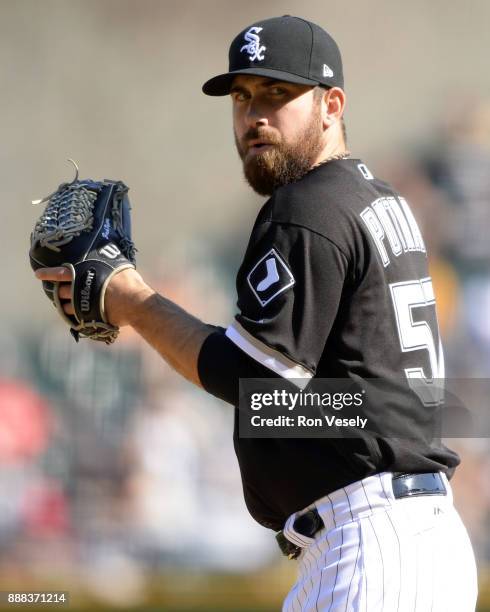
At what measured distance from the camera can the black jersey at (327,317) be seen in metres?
2.03

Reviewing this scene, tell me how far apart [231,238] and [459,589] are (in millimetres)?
4189

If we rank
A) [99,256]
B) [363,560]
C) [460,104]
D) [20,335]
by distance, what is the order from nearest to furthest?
[363,560] < [99,256] < [20,335] < [460,104]

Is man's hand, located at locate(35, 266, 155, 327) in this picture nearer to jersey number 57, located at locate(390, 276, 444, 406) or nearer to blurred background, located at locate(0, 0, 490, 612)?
jersey number 57, located at locate(390, 276, 444, 406)

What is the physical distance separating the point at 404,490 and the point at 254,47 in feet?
3.39

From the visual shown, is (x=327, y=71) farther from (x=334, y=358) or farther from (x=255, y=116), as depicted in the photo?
(x=334, y=358)

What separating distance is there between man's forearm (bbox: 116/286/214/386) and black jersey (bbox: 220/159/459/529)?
0.10 metres

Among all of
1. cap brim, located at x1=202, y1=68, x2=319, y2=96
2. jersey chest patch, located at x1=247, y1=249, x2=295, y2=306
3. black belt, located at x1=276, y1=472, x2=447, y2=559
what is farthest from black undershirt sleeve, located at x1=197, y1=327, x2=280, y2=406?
cap brim, located at x1=202, y1=68, x2=319, y2=96

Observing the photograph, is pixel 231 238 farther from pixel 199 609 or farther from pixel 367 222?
pixel 367 222

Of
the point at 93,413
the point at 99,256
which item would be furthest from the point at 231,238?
the point at 99,256

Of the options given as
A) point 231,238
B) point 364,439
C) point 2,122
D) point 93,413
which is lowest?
point 364,439

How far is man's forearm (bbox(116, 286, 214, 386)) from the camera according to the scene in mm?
2145

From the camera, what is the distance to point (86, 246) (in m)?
2.33

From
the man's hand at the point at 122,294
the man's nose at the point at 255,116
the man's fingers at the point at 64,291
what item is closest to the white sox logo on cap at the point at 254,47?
the man's nose at the point at 255,116

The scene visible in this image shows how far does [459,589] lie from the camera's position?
2088 millimetres
